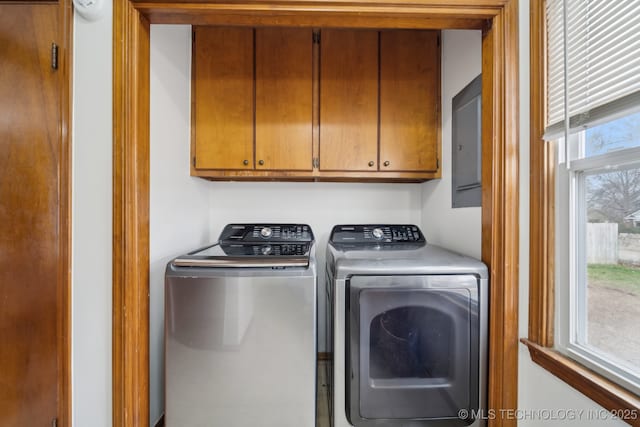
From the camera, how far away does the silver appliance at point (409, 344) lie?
1.17m

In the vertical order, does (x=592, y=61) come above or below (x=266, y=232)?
above

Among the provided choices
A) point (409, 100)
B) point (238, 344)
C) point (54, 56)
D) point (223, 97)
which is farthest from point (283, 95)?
point (238, 344)

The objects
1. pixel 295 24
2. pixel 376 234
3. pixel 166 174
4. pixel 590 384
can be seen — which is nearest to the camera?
pixel 590 384

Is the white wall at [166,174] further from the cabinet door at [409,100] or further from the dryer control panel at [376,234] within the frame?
the cabinet door at [409,100]

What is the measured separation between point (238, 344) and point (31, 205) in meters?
0.99

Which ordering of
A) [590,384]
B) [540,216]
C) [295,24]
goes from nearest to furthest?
[590,384] → [540,216] → [295,24]

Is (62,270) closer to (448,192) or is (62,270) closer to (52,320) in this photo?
(52,320)

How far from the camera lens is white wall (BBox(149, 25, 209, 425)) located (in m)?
1.37

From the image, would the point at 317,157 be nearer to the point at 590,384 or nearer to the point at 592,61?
the point at 592,61

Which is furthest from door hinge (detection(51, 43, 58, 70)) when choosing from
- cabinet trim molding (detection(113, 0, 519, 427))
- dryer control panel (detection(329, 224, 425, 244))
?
dryer control panel (detection(329, 224, 425, 244))

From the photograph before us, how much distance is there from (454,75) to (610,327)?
139 centimetres

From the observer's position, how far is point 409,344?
1.20 m

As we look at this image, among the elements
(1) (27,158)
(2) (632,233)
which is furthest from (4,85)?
(2) (632,233)

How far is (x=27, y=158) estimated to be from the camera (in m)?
1.08
